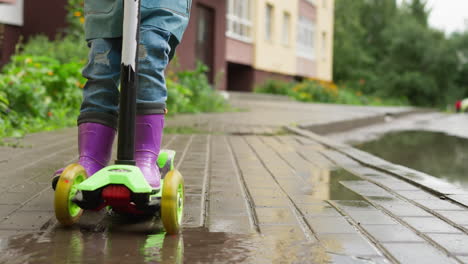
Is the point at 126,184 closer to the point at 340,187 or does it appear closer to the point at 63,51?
the point at 340,187

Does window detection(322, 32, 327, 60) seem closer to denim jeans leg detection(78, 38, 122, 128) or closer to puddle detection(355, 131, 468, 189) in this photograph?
puddle detection(355, 131, 468, 189)

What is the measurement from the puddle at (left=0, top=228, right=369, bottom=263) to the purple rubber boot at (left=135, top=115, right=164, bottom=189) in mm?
327

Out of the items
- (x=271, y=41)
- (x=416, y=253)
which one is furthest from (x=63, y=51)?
(x=271, y=41)

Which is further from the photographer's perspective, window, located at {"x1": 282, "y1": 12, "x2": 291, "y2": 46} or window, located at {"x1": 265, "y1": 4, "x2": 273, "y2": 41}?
window, located at {"x1": 282, "y1": 12, "x2": 291, "y2": 46}

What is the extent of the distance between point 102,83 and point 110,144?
0.28 metres

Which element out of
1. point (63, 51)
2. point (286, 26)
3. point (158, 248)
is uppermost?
point (286, 26)

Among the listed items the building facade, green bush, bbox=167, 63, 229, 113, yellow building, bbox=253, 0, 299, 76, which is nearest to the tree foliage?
the building facade

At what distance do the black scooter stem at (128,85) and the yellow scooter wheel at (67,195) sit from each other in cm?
17

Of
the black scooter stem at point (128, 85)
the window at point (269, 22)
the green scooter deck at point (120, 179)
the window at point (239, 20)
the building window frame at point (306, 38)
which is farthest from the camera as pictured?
the building window frame at point (306, 38)

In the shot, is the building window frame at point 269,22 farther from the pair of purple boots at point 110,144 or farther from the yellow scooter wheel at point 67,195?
the yellow scooter wheel at point 67,195

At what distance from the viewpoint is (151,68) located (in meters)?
2.61

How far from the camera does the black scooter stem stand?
2.33m

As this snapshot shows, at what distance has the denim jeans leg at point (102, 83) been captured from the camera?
2717 mm

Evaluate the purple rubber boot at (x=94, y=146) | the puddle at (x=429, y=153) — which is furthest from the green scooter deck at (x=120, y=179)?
the puddle at (x=429, y=153)
